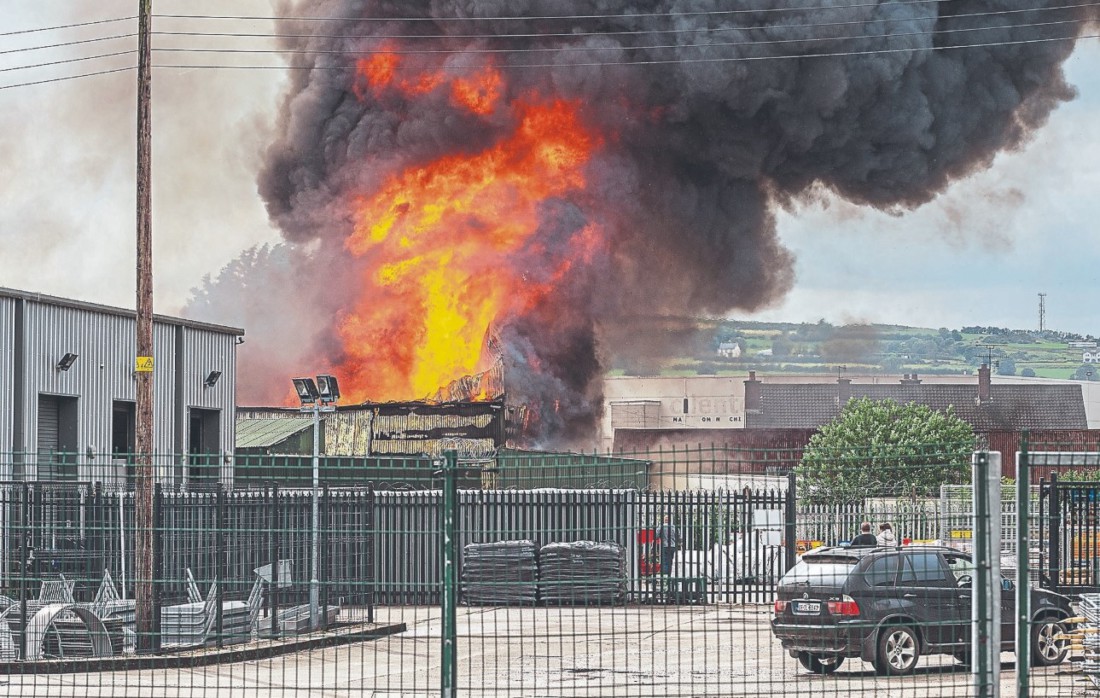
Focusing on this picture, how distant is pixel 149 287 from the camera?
703 inches

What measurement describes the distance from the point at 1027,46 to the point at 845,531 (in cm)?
4796

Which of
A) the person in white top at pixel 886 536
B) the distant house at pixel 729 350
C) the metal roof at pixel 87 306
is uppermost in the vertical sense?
the distant house at pixel 729 350

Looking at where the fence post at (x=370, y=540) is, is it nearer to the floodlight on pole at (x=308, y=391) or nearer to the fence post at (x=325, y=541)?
the fence post at (x=325, y=541)

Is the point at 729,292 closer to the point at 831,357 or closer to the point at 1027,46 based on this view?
the point at 1027,46

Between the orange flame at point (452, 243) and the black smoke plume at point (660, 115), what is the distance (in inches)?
29.4

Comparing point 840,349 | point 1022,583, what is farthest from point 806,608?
point 840,349

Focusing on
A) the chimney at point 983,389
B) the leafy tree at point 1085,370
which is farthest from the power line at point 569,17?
the leafy tree at point 1085,370

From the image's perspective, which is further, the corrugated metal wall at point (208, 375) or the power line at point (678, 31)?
the power line at point (678, 31)

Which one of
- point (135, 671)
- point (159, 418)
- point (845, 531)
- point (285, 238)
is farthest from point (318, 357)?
point (135, 671)

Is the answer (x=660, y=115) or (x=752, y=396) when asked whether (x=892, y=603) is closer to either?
(x=660, y=115)

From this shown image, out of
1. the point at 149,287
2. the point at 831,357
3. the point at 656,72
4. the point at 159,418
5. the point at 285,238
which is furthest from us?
the point at 831,357

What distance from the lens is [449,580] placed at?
8.20 m

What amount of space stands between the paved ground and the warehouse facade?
8163mm

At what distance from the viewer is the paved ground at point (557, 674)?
11.0 m
